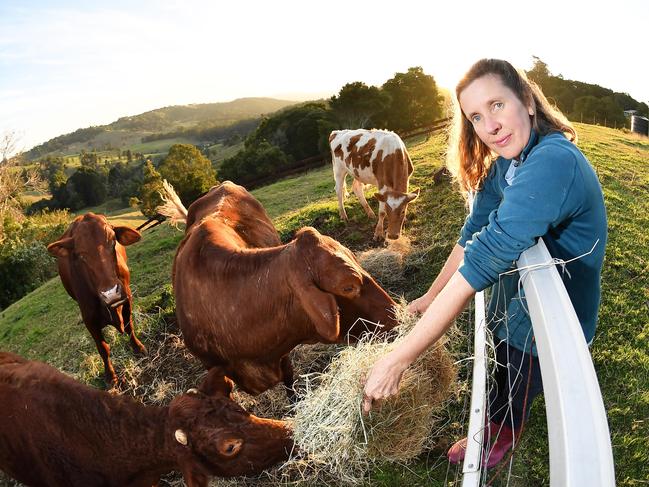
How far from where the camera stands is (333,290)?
304 centimetres

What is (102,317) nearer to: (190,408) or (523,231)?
(190,408)

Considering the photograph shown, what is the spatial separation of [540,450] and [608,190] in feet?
24.1

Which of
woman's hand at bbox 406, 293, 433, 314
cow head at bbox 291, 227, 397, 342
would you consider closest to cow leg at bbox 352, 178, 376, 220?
cow head at bbox 291, 227, 397, 342

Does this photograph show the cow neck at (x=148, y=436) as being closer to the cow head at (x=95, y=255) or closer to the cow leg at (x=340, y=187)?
the cow head at (x=95, y=255)

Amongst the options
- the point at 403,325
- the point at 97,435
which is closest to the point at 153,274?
the point at 97,435

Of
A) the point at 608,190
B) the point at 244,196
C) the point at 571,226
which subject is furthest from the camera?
the point at 608,190

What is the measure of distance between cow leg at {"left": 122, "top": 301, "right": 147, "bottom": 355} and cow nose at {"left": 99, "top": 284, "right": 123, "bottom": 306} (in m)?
0.90

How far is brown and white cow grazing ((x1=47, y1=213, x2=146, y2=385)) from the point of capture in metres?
5.21

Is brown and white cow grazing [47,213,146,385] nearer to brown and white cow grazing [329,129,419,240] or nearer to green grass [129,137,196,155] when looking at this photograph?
brown and white cow grazing [329,129,419,240]

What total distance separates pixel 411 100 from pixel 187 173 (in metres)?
19.4

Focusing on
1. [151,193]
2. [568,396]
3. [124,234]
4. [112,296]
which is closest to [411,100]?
[151,193]

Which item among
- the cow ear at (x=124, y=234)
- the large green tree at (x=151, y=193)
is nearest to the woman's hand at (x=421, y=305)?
the cow ear at (x=124, y=234)

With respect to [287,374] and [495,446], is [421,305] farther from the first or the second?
[287,374]

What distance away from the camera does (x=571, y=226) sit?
1888mm
